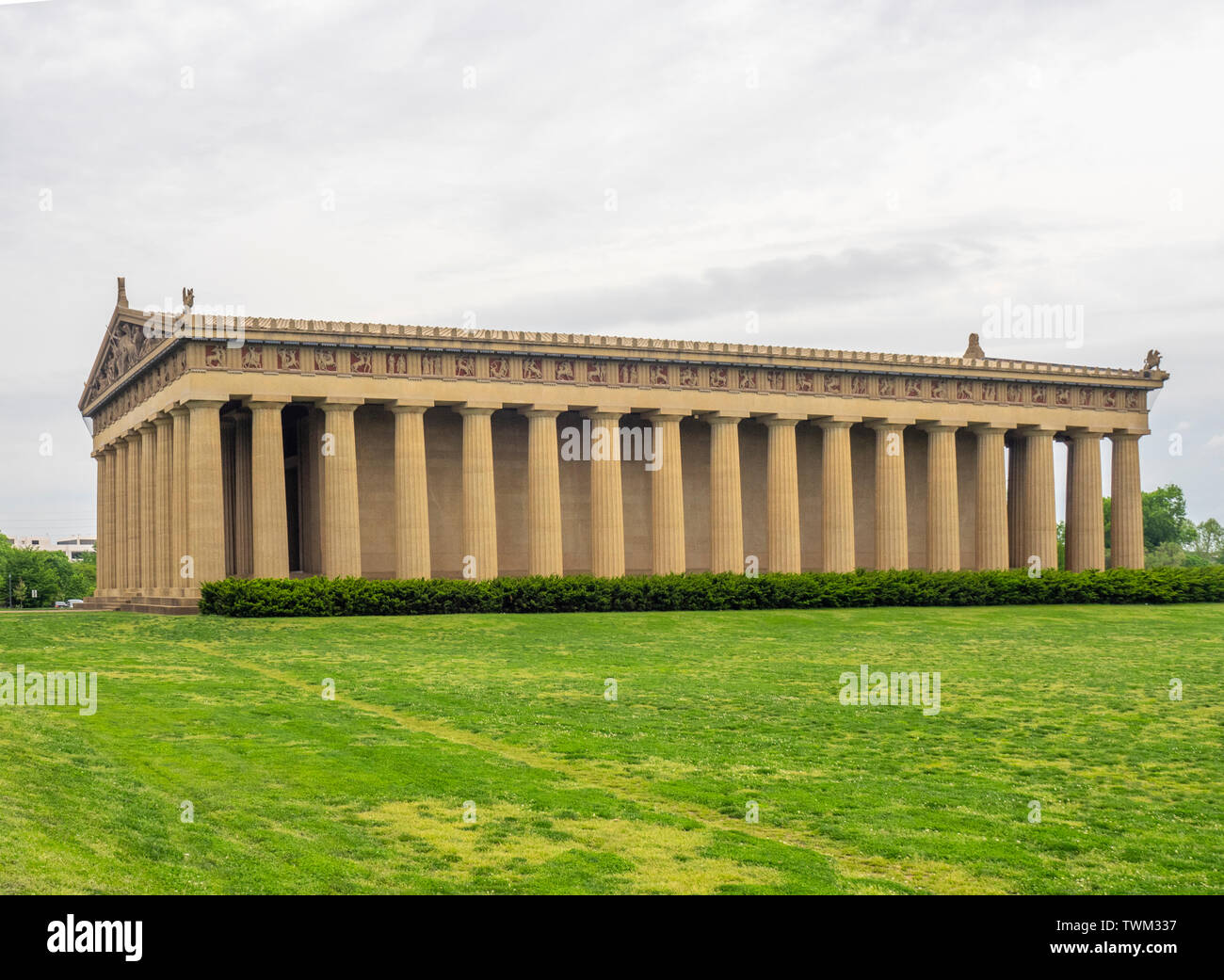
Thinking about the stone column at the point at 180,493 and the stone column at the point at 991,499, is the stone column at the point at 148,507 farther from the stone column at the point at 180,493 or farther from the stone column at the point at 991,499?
the stone column at the point at 991,499

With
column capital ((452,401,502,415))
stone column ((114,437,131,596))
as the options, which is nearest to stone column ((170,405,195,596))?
column capital ((452,401,502,415))

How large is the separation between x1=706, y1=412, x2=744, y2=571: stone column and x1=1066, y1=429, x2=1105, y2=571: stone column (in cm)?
2254

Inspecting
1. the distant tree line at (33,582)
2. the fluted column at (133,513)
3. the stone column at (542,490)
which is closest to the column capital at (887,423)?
the stone column at (542,490)

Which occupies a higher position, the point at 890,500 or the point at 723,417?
the point at 723,417

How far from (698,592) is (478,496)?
11.4 metres

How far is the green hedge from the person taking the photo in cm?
4950

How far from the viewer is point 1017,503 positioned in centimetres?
7525

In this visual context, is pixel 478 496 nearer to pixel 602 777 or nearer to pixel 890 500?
pixel 890 500

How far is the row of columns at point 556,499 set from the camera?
55.4m

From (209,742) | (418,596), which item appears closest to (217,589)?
(418,596)

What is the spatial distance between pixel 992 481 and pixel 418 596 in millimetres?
35400

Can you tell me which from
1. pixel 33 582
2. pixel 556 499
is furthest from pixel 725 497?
pixel 33 582
